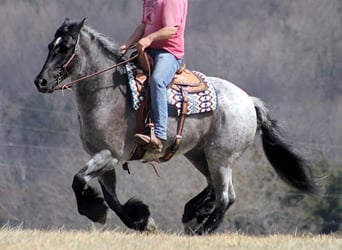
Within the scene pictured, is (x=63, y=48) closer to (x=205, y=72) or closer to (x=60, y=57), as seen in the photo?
(x=60, y=57)

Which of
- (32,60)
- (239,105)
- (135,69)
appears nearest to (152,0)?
(135,69)

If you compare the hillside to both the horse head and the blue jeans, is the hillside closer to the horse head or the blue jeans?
the blue jeans

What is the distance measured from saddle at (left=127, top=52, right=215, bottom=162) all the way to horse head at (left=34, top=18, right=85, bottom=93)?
23.7 inches

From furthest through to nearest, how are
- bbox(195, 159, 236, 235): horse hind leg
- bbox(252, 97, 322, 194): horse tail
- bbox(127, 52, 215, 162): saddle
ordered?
bbox(252, 97, 322, 194): horse tail
bbox(195, 159, 236, 235): horse hind leg
bbox(127, 52, 215, 162): saddle

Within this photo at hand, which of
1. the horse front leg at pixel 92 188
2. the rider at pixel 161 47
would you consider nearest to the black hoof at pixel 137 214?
the horse front leg at pixel 92 188

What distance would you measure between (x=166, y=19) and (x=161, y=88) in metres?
0.64

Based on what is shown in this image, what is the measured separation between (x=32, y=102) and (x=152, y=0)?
1981cm

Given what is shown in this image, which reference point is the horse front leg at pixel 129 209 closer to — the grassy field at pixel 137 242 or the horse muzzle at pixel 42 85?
the grassy field at pixel 137 242

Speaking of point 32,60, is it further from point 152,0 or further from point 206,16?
point 152,0

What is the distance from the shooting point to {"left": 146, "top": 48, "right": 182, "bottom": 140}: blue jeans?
11.0 meters

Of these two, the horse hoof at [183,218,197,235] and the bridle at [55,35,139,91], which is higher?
the bridle at [55,35,139,91]

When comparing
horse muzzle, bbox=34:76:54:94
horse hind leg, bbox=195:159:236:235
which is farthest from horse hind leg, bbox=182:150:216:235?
horse muzzle, bbox=34:76:54:94

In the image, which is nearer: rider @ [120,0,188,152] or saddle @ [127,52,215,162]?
rider @ [120,0,188,152]

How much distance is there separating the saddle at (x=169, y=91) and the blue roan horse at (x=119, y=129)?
0.07 m
